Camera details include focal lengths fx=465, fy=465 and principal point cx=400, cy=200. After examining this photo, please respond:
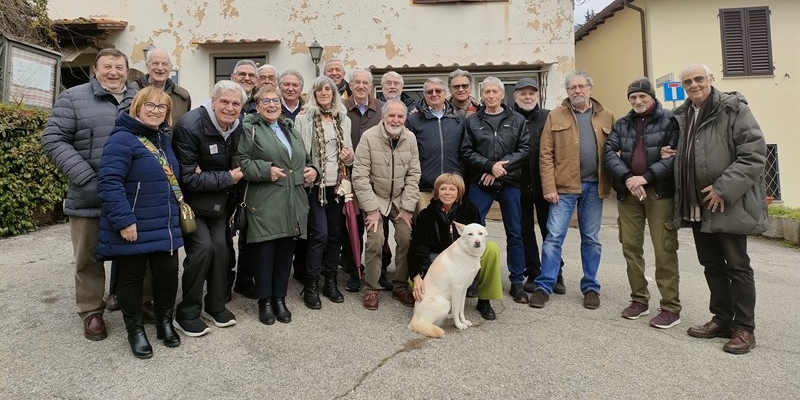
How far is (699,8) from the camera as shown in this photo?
37.1ft

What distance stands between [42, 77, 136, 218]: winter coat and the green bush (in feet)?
12.4

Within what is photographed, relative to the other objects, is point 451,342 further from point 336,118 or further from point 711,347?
point 336,118

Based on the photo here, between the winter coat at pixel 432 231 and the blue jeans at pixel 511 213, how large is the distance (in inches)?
15.9

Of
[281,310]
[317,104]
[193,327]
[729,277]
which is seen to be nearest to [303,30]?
[317,104]

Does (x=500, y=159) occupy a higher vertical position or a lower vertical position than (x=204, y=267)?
higher

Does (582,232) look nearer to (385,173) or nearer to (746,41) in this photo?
(385,173)

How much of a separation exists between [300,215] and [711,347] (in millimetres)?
3292

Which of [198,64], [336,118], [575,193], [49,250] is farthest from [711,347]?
[198,64]

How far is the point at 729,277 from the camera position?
139 inches

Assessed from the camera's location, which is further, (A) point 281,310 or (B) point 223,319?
(A) point 281,310

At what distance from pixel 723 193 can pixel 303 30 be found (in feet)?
28.3

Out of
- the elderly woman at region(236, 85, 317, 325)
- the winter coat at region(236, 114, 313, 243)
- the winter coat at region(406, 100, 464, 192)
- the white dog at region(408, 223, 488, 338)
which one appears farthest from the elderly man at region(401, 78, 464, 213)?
the winter coat at region(236, 114, 313, 243)

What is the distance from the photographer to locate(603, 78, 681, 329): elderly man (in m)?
3.85

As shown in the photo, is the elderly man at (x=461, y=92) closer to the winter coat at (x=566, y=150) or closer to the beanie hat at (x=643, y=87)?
the winter coat at (x=566, y=150)
